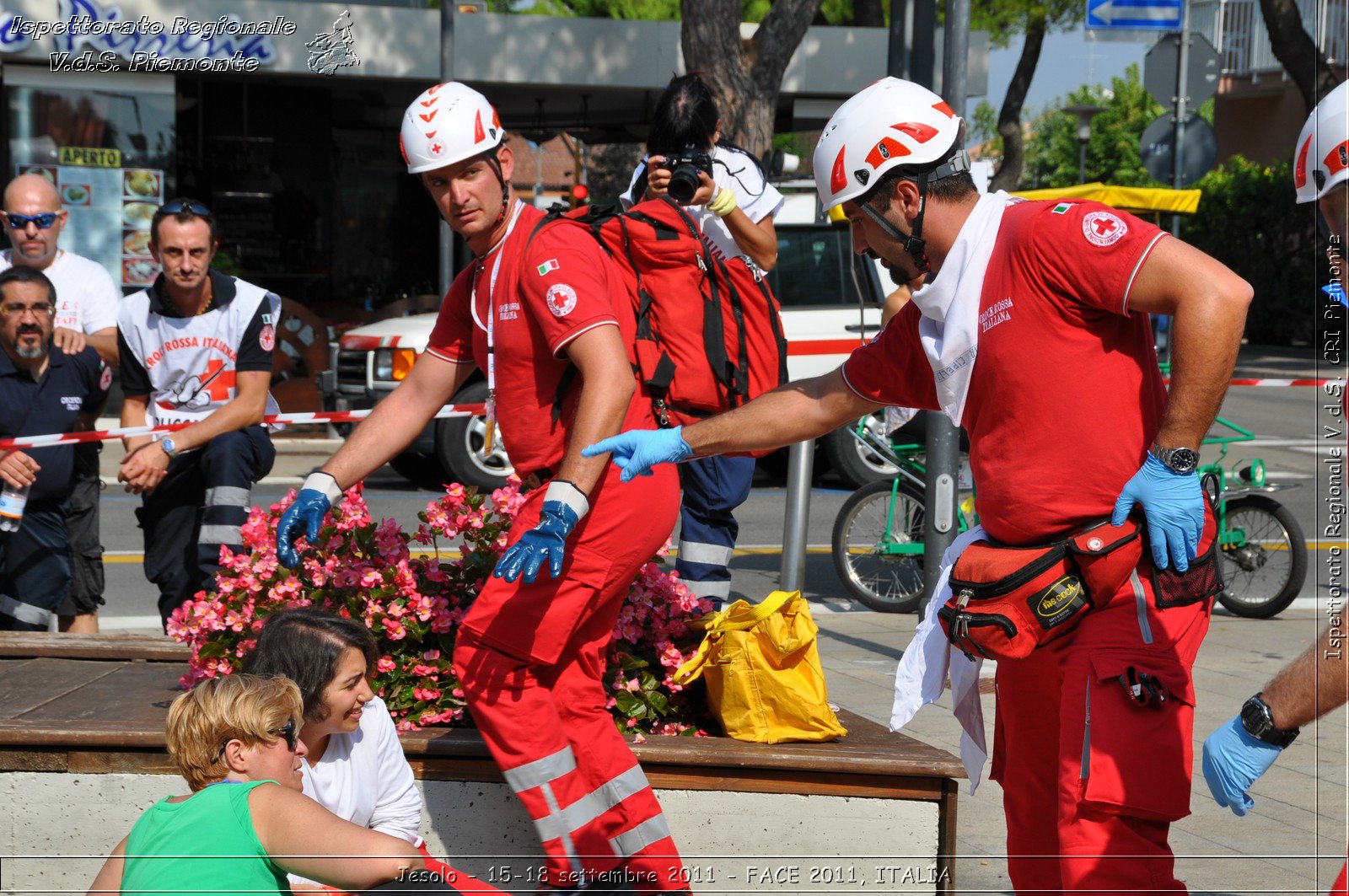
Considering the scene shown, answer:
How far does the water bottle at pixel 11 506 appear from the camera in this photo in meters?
6.11

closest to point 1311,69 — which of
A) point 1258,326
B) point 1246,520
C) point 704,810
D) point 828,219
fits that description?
point 1258,326

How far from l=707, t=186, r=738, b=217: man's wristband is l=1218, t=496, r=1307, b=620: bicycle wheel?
14.4ft

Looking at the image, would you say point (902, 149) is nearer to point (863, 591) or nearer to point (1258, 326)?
point (863, 591)

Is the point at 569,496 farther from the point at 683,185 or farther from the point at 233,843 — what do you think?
the point at 683,185

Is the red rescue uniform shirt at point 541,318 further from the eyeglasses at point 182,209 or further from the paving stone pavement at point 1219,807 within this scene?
the eyeglasses at point 182,209

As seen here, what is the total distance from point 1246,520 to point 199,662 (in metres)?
6.17

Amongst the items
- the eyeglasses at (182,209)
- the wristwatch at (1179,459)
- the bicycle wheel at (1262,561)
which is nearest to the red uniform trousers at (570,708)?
the wristwatch at (1179,459)

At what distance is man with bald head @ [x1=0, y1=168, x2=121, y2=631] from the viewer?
21.1ft

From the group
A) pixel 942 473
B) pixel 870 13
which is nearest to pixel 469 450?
pixel 942 473

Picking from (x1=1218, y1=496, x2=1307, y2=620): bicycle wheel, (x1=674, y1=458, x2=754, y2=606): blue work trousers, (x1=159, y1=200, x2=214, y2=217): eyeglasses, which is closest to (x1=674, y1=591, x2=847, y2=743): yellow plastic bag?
(x1=674, y1=458, x2=754, y2=606): blue work trousers

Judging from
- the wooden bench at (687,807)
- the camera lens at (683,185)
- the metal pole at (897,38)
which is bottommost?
the wooden bench at (687,807)

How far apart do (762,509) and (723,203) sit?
7039 millimetres

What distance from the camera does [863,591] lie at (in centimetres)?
856

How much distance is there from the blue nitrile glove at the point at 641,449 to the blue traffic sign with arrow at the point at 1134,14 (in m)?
9.03
